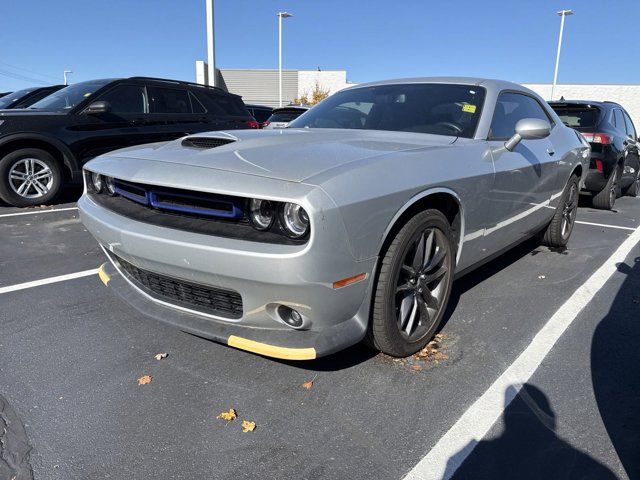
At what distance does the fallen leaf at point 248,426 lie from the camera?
2.13m

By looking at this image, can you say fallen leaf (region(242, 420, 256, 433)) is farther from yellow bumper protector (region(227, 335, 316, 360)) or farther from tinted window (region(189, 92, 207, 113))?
tinted window (region(189, 92, 207, 113))

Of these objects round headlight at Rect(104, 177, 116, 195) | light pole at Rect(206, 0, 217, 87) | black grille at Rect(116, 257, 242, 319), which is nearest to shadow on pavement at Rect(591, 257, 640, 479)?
Result: black grille at Rect(116, 257, 242, 319)

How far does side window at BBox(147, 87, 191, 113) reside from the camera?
7.31 meters

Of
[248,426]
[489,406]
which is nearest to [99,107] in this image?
[248,426]

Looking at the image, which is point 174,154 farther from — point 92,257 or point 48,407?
point 92,257

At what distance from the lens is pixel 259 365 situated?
8.71 feet

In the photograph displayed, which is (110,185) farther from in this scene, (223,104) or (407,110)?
(223,104)

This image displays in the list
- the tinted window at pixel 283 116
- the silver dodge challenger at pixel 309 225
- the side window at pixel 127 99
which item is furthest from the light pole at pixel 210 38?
the silver dodge challenger at pixel 309 225

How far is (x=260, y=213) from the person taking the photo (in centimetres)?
214

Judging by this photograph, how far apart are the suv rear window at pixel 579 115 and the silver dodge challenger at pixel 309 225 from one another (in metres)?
4.67

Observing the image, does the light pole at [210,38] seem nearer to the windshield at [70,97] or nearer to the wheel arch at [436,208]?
the windshield at [70,97]

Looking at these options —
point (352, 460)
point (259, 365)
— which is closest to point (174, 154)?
point (259, 365)

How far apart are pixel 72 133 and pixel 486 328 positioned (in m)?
5.87

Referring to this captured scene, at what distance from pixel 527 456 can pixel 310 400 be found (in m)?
0.97
